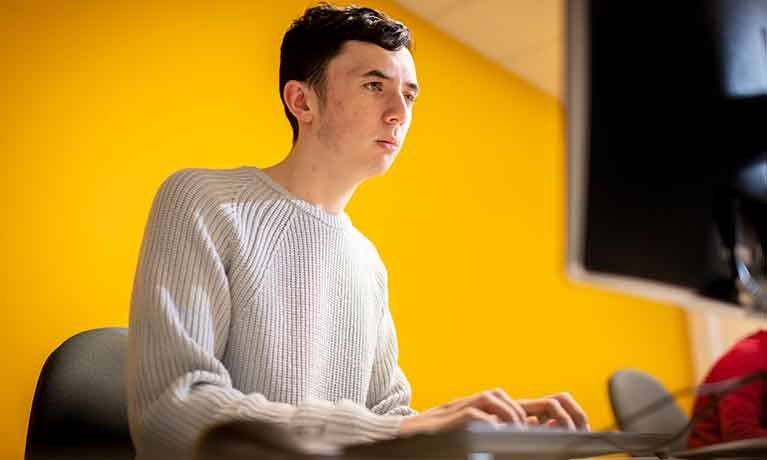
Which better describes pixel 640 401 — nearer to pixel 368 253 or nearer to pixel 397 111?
pixel 368 253

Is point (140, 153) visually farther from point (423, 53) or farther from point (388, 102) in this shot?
point (423, 53)

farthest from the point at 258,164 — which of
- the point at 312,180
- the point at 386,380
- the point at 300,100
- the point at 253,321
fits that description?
the point at 253,321

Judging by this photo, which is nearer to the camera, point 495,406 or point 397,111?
point 495,406

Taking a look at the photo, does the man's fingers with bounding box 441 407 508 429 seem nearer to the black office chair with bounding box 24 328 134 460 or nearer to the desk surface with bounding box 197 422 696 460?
the desk surface with bounding box 197 422 696 460

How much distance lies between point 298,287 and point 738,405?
3.48 feet

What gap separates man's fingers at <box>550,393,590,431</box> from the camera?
812mm

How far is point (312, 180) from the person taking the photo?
4.50 ft

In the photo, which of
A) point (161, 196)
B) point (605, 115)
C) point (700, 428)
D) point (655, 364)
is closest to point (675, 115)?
point (605, 115)

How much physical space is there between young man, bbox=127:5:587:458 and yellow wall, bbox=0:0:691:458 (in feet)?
1.39

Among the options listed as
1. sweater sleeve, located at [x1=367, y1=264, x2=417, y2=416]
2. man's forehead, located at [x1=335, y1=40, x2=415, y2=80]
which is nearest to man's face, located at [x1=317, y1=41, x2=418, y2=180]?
man's forehead, located at [x1=335, y1=40, x2=415, y2=80]

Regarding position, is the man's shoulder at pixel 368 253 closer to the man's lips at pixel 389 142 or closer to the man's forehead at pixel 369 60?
the man's lips at pixel 389 142

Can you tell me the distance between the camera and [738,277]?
68cm

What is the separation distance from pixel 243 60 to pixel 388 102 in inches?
38.3

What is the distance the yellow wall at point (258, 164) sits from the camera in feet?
5.39
